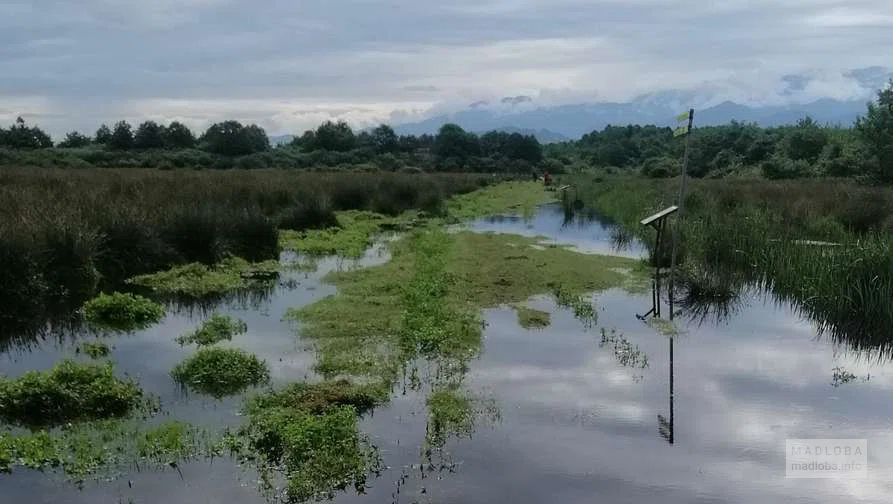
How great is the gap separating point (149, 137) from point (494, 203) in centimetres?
3206

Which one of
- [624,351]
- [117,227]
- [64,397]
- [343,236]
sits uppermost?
[117,227]

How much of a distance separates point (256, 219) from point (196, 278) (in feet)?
11.5

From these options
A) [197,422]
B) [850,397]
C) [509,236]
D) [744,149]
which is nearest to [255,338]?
[197,422]

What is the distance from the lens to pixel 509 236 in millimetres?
18875

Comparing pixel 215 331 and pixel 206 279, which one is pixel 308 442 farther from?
pixel 206 279

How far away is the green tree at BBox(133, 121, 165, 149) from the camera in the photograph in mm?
51188

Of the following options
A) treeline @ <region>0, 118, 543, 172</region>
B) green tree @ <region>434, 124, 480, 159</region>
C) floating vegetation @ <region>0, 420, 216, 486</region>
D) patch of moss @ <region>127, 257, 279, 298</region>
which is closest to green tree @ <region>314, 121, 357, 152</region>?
treeline @ <region>0, 118, 543, 172</region>

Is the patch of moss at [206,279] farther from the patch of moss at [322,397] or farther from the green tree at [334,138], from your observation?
the green tree at [334,138]

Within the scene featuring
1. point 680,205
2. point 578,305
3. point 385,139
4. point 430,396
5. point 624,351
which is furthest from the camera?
point 385,139

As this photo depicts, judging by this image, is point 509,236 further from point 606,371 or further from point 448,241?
point 606,371

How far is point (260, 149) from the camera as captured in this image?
56.7 meters

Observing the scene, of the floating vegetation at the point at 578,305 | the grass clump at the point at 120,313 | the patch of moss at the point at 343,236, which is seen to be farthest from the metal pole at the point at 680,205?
the grass clump at the point at 120,313

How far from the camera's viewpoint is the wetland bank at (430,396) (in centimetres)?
516

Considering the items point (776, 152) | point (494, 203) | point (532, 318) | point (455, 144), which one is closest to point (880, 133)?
point (494, 203)
